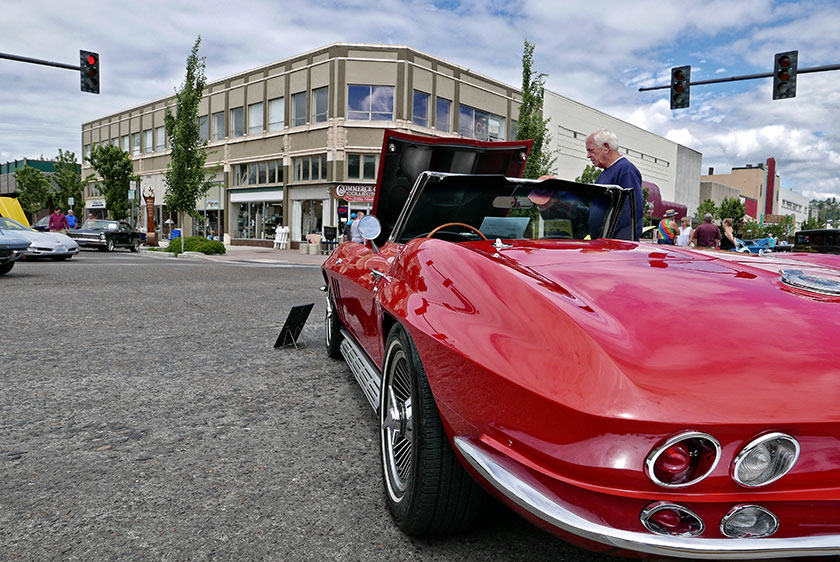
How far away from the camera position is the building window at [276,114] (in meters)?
34.1

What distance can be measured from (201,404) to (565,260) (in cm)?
229

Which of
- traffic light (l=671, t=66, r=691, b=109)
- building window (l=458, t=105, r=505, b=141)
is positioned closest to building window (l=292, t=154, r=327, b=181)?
building window (l=458, t=105, r=505, b=141)

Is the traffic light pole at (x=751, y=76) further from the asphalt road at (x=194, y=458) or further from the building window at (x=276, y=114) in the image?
the building window at (x=276, y=114)

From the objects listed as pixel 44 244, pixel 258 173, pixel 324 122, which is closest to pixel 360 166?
pixel 324 122

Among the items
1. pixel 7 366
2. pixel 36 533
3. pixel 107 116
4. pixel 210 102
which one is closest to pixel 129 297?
pixel 7 366

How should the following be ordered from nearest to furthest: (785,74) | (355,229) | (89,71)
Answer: (355,229)
(785,74)
(89,71)

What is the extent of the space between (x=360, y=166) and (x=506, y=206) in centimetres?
2876

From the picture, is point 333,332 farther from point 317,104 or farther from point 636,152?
point 636,152

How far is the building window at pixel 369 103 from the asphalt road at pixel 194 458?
89.2 feet

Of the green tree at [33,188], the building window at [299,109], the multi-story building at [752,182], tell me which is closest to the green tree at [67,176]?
the green tree at [33,188]

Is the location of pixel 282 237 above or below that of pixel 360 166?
below

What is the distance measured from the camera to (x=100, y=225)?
24.2m

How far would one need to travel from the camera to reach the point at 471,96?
34.3 m

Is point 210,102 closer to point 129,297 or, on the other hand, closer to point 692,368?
point 129,297
